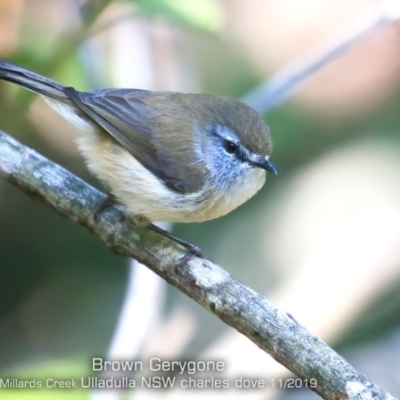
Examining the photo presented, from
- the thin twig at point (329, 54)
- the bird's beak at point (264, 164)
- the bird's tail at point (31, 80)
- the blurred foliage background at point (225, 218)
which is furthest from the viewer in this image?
the thin twig at point (329, 54)

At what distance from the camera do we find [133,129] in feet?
11.6

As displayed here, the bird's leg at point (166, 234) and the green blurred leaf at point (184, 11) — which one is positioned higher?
the green blurred leaf at point (184, 11)

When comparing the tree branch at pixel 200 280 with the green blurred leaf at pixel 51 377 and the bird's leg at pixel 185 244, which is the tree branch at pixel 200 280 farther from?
the green blurred leaf at pixel 51 377

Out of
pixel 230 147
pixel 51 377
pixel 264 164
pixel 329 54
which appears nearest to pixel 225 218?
pixel 329 54

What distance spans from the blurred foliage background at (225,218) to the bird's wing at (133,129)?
10.6 inches

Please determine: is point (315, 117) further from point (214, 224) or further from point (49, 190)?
point (49, 190)

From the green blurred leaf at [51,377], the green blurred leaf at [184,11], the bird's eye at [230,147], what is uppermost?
the green blurred leaf at [184,11]

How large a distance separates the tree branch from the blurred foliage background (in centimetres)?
43

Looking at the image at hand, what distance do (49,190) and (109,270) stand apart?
6.94ft

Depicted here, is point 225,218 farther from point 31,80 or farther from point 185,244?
point 31,80

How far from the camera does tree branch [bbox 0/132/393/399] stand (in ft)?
8.94

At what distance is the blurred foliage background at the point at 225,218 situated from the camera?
3869 mm

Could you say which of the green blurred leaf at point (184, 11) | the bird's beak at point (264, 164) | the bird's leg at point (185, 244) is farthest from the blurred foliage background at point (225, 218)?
the bird's beak at point (264, 164)

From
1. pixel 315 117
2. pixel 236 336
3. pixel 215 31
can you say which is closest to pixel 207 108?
pixel 215 31
